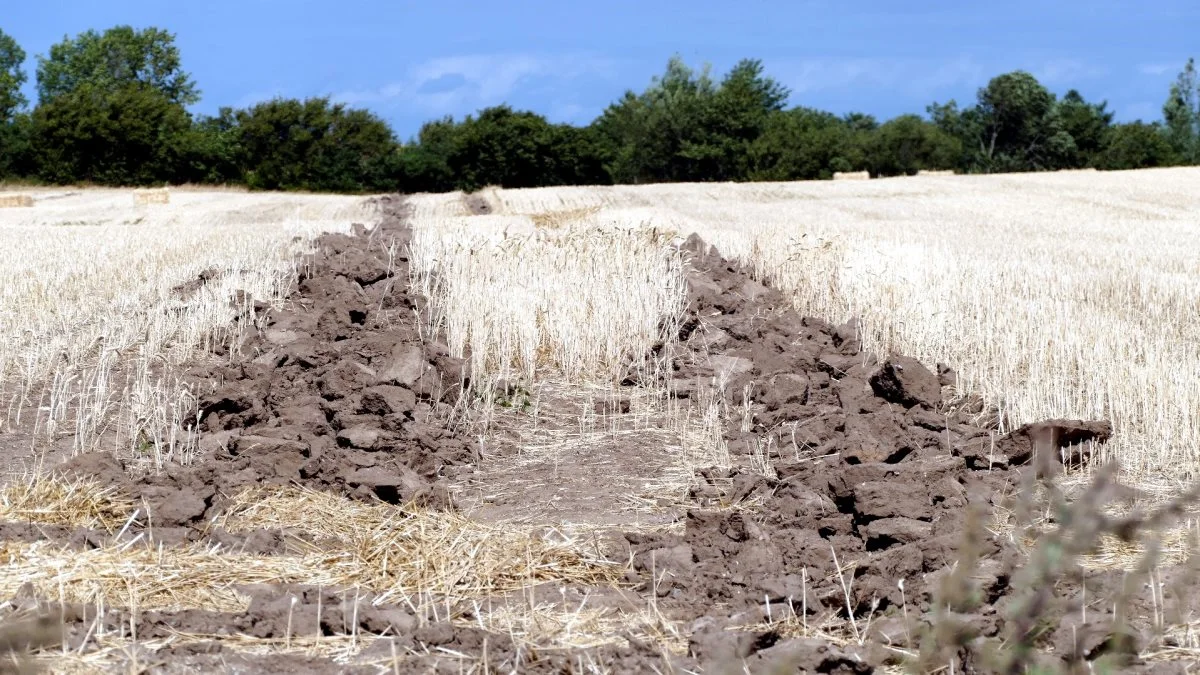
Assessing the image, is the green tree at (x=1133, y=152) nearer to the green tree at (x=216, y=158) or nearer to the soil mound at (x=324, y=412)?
the green tree at (x=216, y=158)

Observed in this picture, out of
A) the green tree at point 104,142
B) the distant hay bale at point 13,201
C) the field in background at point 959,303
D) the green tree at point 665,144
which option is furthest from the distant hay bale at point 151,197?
the green tree at point 665,144

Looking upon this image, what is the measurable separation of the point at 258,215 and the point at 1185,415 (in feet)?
94.4

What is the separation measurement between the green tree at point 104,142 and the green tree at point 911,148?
40133mm

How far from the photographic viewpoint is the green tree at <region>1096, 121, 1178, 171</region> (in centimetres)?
7388

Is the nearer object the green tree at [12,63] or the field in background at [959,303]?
the field in background at [959,303]

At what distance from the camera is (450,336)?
33.4 ft

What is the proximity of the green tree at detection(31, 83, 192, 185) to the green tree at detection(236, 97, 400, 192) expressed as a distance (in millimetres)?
3509

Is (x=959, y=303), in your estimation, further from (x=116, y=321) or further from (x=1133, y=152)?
(x=1133, y=152)

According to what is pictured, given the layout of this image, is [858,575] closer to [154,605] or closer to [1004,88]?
[154,605]

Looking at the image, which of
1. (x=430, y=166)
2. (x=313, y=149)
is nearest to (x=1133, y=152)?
(x=430, y=166)

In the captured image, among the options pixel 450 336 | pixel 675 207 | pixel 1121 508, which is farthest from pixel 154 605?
pixel 675 207

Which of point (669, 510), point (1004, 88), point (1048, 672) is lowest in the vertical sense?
point (669, 510)

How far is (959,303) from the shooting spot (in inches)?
467

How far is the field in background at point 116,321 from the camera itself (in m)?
7.75
